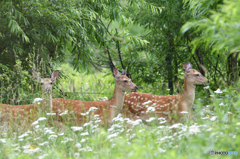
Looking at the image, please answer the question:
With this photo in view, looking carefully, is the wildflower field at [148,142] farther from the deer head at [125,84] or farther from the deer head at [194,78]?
the deer head at [125,84]

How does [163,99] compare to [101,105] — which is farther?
[163,99]

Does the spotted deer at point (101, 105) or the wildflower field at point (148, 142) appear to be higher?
the spotted deer at point (101, 105)

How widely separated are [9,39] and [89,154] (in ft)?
14.6

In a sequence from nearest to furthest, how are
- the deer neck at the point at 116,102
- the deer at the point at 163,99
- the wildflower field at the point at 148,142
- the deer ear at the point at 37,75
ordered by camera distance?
the wildflower field at the point at 148,142
the deer ear at the point at 37,75
the deer neck at the point at 116,102
the deer at the point at 163,99

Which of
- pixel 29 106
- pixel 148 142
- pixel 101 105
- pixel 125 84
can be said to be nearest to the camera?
pixel 148 142

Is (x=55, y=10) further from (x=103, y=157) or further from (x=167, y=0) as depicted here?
(x=103, y=157)

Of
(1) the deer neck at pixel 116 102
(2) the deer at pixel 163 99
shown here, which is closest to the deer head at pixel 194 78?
(2) the deer at pixel 163 99

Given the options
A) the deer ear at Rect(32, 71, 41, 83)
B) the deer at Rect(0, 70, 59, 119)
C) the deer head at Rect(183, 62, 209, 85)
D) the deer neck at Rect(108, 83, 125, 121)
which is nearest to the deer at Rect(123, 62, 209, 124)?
the deer head at Rect(183, 62, 209, 85)

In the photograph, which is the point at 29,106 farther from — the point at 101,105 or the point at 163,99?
the point at 163,99

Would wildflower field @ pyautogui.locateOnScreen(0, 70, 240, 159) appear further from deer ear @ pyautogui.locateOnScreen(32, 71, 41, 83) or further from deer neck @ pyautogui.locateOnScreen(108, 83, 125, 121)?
deer neck @ pyautogui.locateOnScreen(108, 83, 125, 121)

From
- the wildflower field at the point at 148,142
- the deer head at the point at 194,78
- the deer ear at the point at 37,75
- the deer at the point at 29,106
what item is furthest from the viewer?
the deer head at the point at 194,78

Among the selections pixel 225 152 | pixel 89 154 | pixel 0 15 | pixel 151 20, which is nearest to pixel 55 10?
pixel 0 15

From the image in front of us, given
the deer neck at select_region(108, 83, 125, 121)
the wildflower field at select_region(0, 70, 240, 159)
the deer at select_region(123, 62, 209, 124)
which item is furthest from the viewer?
the deer at select_region(123, 62, 209, 124)

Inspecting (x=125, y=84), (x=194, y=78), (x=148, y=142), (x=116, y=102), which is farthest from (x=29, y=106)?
(x=148, y=142)
